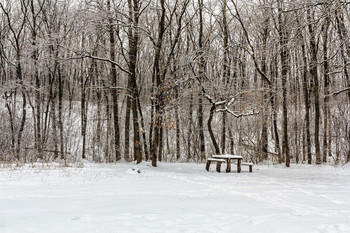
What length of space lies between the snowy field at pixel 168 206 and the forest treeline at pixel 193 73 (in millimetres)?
3977

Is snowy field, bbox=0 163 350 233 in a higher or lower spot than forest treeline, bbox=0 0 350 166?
lower

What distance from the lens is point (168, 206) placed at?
4527mm

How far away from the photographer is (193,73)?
11.8 meters

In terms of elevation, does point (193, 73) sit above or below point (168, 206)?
above

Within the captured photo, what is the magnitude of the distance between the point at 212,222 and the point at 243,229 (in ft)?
1.55

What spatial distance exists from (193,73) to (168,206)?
8191 mm

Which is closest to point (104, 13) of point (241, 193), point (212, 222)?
point (241, 193)

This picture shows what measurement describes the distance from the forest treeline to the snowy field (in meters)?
3.98

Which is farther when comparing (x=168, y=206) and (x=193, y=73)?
(x=193, y=73)

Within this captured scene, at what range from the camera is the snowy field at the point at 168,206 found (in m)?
3.46

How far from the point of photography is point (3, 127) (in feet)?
53.9

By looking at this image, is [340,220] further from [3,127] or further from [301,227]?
[3,127]

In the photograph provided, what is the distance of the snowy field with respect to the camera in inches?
136

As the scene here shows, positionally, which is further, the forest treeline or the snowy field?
the forest treeline
